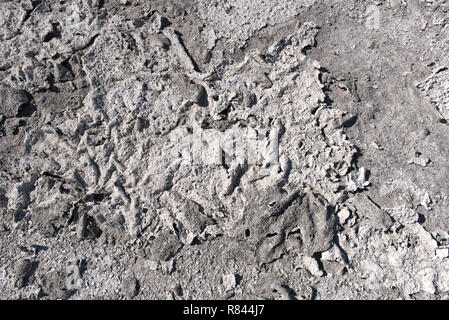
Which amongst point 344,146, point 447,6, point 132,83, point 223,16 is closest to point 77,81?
point 132,83

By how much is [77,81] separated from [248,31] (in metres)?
0.73

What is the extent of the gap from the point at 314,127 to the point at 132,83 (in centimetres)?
75

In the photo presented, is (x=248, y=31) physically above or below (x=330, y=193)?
above

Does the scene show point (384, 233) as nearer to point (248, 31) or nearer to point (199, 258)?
point (199, 258)

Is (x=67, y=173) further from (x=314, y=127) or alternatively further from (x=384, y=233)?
(x=384, y=233)

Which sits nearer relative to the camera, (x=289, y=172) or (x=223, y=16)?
(x=289, y=172)

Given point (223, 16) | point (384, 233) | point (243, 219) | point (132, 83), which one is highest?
point (223, 16)

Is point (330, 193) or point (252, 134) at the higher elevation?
point (252, 134)

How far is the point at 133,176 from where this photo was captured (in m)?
1.47

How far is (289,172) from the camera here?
1.45 metres

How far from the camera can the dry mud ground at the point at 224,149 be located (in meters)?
1.42

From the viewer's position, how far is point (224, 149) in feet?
4.81

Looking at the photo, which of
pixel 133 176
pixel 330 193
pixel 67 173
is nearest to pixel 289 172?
pixel 330 193

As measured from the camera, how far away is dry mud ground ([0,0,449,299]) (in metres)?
1.42
